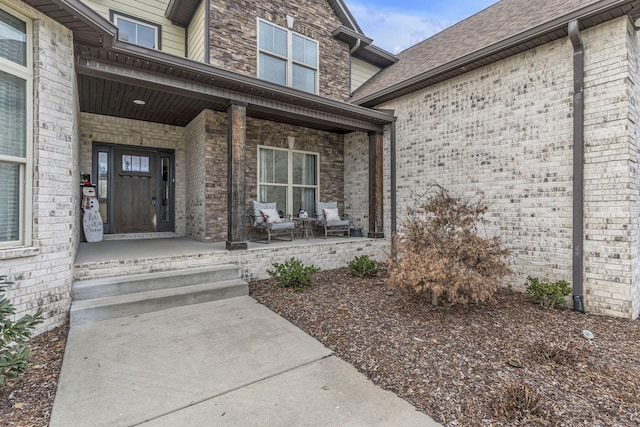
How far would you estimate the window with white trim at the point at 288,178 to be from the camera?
7.41 meters

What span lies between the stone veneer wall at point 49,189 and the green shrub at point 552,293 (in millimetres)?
5779

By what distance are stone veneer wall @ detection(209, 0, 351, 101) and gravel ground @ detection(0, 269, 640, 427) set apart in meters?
4.88

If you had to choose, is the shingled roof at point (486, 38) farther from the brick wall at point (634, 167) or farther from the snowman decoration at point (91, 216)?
the snowman decoration at point (91, 216)

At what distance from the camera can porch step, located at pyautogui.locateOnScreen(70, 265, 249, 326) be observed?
357cm

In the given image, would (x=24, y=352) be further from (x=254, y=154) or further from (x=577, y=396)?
(x=254, y=154)

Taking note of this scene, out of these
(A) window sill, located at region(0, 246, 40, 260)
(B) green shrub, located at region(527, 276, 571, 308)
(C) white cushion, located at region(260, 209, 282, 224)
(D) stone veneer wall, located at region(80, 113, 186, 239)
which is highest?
(D) stone veneer wall, located at region(80, 113, 186, 239)

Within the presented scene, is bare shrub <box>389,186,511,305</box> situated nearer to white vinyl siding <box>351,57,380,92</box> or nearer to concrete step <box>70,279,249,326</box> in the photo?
concrete step <box>70,279,249,326</box>

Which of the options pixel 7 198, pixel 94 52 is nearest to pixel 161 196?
pixel 94 52

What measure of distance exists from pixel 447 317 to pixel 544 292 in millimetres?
1583

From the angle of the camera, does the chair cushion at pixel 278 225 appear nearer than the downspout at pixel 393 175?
Yes

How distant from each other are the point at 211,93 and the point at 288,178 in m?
3.06

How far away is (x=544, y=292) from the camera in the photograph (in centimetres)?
427

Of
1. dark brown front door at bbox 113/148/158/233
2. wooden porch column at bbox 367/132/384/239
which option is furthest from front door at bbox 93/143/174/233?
wooden porch column at bbox 367/132/384/239

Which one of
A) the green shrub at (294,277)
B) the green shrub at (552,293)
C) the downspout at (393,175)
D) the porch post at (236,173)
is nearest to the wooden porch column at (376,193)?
the downspout at (393,175)
